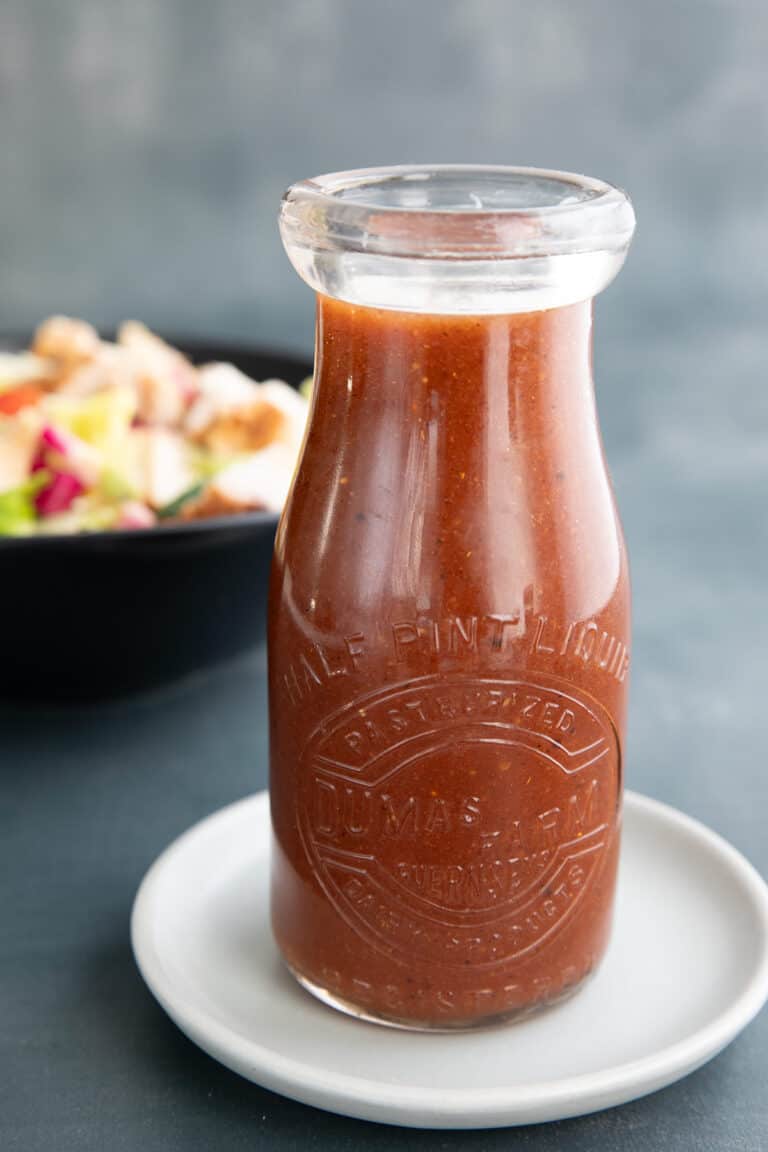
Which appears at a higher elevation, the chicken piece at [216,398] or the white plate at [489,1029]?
the chicken piece at [216,398]

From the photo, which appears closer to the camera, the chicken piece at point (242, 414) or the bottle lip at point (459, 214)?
the bottle lip at point (459, 214)

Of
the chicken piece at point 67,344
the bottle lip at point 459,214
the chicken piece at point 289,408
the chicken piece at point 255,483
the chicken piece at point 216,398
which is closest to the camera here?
the bottle lip at point 459,214

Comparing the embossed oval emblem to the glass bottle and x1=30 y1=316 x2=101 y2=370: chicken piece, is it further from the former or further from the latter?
x1=30 y1=316 x2=101 y2=370: chicken piece

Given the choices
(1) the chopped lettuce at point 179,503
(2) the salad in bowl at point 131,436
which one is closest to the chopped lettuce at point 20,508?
(2) the salad in bowl at point 131,436

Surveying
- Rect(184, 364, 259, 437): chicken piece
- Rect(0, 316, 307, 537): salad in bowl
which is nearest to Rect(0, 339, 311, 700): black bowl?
Rect(0, 316, 307, 537): salad in bowl

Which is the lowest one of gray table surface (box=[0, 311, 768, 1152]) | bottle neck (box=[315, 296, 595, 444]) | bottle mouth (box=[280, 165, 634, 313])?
gray table surface (box=[0, 311, 768, 1152])

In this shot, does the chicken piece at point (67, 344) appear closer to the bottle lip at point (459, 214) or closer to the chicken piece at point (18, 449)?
the chicken piece at point (18, 449)

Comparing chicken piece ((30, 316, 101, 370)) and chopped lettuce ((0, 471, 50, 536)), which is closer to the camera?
chopped lettuce ((0, 471, 50, 536))

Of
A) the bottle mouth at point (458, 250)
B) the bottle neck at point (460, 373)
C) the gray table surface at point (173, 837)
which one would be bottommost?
the gray table surface at point (173, 837)
